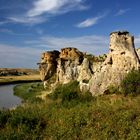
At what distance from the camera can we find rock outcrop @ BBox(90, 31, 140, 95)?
24516mm

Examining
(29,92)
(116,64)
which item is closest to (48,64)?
(29,92)

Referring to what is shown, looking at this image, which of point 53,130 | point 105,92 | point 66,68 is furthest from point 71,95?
point 66,68

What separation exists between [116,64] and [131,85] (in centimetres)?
557

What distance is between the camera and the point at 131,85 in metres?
20.6

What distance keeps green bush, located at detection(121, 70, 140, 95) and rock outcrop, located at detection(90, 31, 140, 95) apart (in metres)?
2.17

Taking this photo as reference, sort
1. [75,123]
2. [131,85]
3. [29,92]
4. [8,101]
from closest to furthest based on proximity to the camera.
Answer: [75,123] < [131,85] < [8,101] < [29,92]

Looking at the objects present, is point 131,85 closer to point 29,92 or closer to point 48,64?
point 48,64

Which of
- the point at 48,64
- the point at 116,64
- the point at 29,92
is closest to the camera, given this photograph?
the point at 116,64

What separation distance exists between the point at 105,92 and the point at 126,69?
3097 millimetres

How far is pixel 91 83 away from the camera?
84.0 feet

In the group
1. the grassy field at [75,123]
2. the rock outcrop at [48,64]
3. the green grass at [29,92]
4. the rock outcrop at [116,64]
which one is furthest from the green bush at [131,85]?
the rock outcrop at [48,64]

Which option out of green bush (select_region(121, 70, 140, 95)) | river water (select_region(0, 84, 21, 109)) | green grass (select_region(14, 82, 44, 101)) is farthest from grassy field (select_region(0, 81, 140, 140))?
green grass (select_region(14, 82, 44, 101))

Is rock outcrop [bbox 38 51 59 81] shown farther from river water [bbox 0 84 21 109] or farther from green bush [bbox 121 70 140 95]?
green bush [bbox 121 70 140 95]

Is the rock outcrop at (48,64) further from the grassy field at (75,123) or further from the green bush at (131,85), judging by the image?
the grassy field at (75,123)
